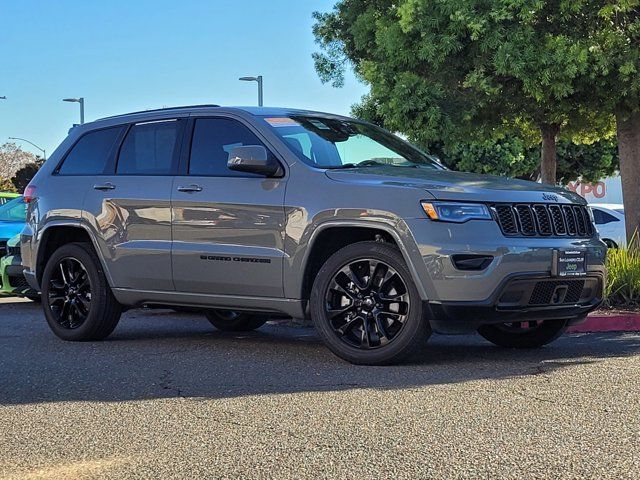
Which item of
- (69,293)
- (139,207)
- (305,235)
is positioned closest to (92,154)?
(139,207)

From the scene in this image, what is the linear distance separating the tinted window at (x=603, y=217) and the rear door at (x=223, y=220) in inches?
746

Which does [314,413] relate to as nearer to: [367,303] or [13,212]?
[367,303]

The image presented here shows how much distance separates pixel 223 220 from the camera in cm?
743

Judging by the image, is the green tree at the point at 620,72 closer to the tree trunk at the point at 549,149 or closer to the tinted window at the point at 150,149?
the tree trunk at the point at 549,149

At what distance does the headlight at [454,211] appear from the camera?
647 cm

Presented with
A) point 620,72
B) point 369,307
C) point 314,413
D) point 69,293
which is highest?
point 620,72

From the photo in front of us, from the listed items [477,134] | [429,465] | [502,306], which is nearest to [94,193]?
[502,306]

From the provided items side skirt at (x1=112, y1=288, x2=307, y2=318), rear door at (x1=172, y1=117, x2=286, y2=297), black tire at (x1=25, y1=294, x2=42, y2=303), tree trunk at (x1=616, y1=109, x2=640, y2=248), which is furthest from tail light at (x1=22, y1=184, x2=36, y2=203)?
tree trunk at (x1=616, y1=109, x2=640, y2=248)

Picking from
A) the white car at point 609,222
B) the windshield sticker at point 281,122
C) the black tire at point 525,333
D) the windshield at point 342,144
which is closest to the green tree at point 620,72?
the windshield at point 342,144

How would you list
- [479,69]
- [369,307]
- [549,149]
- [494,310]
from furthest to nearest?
[549,149] < [479,69] < [369,307] < [494,310]

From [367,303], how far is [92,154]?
3.24 meters

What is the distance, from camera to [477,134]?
611 inches

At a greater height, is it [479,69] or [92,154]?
[479,69]

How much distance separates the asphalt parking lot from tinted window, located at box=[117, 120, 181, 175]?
57.5 inches
